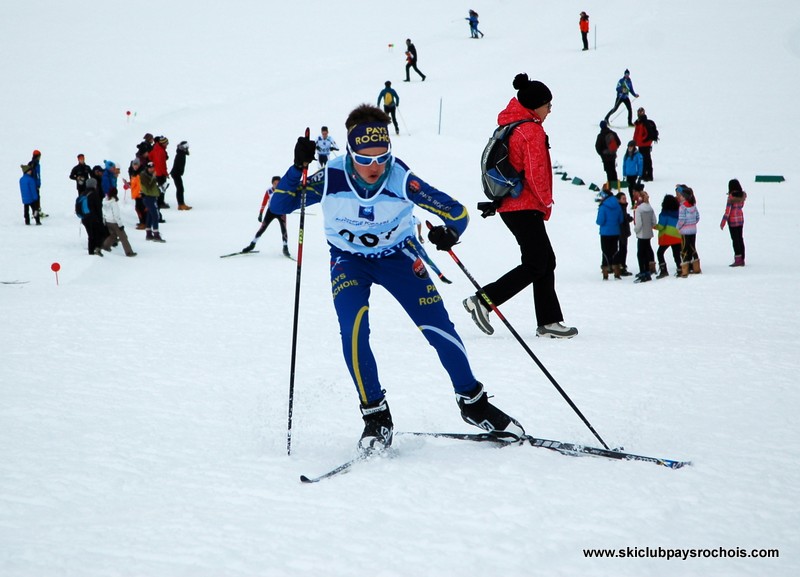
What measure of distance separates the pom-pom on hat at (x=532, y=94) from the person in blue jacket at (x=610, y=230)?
19.6 ft

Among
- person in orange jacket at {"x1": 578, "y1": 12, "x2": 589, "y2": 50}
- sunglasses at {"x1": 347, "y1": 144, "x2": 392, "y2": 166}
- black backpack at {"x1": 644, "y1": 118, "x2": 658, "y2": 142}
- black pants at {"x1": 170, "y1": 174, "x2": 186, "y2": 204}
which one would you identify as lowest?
sunglasses at {"x1": 347, "y1": 144, "x2": 392, "y2": 166}

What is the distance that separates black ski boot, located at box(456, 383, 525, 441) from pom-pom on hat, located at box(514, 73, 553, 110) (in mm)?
3064

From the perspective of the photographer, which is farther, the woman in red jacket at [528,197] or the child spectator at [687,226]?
the child spectator at [687,226]

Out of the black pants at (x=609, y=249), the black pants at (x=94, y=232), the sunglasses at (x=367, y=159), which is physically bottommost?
the black pants at (x=609, y=249)

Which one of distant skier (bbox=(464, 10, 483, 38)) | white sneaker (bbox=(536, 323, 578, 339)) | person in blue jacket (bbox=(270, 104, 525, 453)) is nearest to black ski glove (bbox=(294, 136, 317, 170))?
person in blue jacket (bbox=(270, 104, 525, 453))

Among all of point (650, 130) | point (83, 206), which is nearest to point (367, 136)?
point (83, 206)

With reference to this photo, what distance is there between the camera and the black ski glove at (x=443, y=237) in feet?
12.9

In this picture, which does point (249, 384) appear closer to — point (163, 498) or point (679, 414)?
point (163, 498)

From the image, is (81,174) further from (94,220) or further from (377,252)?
(377,252)

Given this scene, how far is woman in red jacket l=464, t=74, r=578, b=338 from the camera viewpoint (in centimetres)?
626

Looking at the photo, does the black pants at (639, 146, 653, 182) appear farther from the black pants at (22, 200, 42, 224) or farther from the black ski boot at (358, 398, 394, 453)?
the black ski boot at (358, 398, 394, 453)

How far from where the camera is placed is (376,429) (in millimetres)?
4070

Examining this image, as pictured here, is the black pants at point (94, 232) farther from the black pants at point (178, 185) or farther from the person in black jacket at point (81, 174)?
the black pants at point (178, 185)

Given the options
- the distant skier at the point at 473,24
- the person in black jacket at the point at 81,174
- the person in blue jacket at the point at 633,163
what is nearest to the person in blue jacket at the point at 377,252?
the person in black jacket at the point at 81,174
